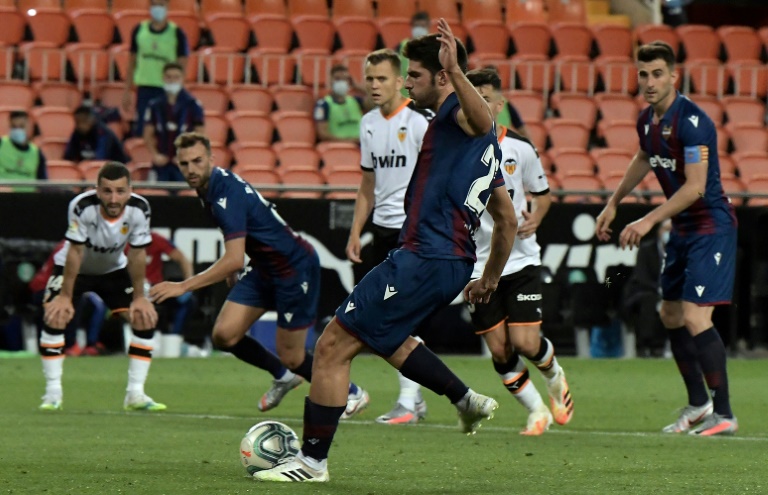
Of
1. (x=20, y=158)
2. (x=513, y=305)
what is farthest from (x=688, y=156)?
(x=20, y=158)

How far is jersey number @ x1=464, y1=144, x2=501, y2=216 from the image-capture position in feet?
21.2

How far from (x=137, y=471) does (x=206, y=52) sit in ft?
41.6

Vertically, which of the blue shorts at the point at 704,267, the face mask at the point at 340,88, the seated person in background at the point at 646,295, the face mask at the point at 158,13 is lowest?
the seated person in background at the point at 646,295

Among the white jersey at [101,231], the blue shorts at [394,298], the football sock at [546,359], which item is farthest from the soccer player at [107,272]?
the blue shorts at [394,298]

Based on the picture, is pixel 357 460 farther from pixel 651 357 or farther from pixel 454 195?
pixel 651 357

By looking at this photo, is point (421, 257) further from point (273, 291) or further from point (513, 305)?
point (273, 291)

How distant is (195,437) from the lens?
8.66m

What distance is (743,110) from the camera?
2006 cm

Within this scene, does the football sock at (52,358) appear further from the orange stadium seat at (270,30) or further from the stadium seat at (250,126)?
the orange stadium seat at (270,30)

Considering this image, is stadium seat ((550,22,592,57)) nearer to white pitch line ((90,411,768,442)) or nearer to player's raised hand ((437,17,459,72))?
white pitch line ((90,411,768,442))

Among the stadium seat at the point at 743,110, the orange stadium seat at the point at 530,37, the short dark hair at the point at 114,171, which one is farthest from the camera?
the orange stadium seat at the point at 530,37

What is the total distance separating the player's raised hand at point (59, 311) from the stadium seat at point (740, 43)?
13340mm

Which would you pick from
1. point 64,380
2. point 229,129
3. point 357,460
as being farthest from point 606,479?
point 229,129

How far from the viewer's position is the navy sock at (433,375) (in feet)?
23.5
